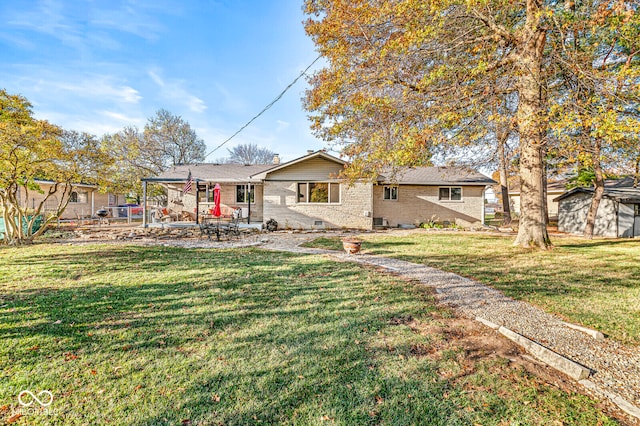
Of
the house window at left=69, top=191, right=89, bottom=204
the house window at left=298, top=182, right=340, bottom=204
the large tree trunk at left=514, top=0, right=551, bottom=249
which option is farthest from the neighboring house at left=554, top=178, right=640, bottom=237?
the house window at left=69, top=191, right=89, bottom=204

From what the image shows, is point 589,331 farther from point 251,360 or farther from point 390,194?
point 390,194

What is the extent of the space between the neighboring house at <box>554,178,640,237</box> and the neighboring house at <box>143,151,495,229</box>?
5.50 meters

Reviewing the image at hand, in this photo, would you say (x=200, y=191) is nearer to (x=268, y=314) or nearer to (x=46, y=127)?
(x=46, y=127)

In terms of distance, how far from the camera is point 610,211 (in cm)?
1605

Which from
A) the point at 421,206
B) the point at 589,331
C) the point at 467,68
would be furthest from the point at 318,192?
the point at 589,331

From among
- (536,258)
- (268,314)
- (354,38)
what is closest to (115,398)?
(268,314)

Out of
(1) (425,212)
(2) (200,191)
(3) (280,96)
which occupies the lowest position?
(1) (425,212)

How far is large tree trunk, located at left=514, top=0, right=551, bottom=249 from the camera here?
773 cm

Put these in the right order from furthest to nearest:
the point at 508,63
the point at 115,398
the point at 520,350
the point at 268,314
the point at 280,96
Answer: the point at 280,96
the point at 508,63
the point at 268,314
the point at 520,350
the point at 115,398

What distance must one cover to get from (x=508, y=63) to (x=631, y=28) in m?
2.72

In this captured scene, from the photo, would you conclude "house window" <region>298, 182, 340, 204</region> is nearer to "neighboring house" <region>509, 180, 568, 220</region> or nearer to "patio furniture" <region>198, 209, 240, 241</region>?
"patio furniture" <region>198, 209, 240, 241</region>

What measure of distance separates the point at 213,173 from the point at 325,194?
25.7 ft

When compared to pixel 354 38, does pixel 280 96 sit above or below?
below

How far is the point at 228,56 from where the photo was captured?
15.6 metres
